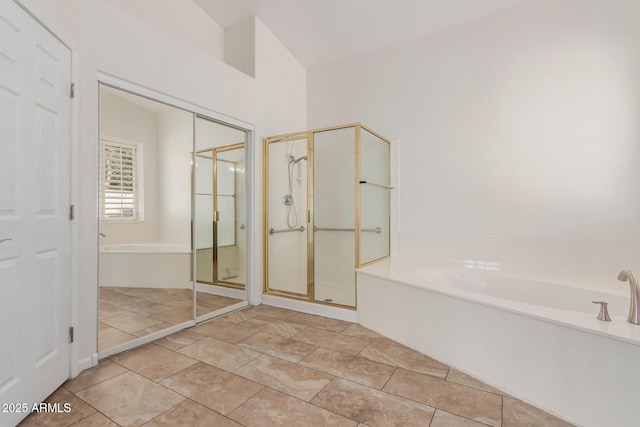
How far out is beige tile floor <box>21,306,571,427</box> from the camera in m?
1.61

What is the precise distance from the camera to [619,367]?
1467mm

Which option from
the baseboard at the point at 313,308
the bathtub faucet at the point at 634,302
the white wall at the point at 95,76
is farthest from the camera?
the baseboard at the point at 313,308

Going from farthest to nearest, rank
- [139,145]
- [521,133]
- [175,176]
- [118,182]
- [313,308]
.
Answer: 1. [313,308]
2. [521,133]
3. [175,176]
4. [139,145]
5. [118,182]

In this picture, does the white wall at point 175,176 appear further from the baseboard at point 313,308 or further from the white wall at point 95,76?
the baseboard at point 313,308

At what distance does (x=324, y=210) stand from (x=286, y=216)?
1.72 feet

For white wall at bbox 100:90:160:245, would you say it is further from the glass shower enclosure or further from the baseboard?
the baseboard

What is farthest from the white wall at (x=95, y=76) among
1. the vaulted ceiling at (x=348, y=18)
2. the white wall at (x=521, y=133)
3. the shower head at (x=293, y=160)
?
the white wall at (x=521, y=133)

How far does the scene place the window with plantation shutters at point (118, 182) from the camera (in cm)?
231

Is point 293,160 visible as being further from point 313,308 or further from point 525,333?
point 525,333

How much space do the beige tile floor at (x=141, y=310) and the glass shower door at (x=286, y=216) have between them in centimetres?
73

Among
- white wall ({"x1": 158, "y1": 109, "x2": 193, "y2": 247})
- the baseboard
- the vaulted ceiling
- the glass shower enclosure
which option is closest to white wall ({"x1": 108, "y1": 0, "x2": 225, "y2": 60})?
the vaulted ceiling

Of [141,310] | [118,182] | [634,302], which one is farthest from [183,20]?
[634,302]

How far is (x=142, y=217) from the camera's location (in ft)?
8.66

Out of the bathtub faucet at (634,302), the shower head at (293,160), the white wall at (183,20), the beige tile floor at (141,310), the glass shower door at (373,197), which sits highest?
the white wall at (183,20)
